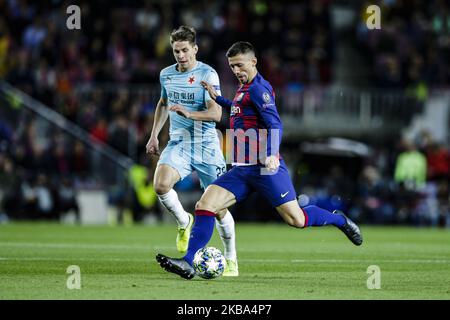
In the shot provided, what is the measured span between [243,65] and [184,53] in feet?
5.05

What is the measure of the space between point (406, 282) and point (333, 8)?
20.8 m

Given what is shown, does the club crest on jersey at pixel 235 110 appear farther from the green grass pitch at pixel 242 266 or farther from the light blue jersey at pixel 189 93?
the green grass pitch at pixel 242 266

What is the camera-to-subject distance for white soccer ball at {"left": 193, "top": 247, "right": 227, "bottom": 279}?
37.4 feet

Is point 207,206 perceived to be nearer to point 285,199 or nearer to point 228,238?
point 285,199

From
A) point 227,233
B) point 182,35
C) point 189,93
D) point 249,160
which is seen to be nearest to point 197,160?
point 189,93

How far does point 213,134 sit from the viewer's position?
13.4 meters

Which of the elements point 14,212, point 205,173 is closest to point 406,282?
point 205,173

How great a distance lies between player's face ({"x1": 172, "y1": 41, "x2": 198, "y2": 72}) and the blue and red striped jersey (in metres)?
1.34

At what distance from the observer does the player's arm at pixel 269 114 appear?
11.3 metres

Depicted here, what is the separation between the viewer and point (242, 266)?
13547mm

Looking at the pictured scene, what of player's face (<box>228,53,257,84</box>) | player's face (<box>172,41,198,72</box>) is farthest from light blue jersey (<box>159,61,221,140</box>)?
player's face (<box>228,53,257,84</box>)

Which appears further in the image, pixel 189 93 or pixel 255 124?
pixel 189 93

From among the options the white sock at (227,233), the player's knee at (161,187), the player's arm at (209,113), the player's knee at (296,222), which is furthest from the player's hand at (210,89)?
the player's knee at (296,222)

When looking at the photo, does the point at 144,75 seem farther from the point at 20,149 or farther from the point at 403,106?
the point at 403,106
